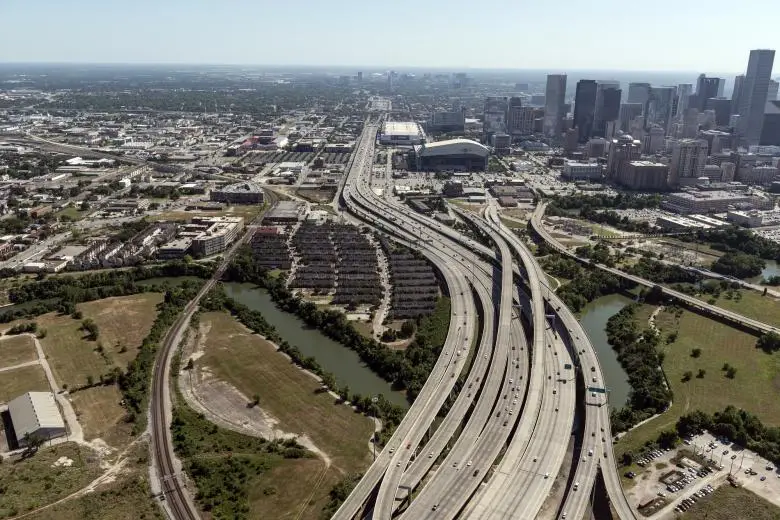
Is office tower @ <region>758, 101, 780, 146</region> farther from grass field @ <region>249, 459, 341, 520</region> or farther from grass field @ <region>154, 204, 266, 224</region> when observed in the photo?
grass field @ <region>249, 459, 341, 520</region>

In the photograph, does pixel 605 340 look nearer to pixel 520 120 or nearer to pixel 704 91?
pixel 520 120

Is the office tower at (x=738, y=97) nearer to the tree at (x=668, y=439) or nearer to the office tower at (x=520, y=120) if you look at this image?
the office tower at (x=520, y=120)

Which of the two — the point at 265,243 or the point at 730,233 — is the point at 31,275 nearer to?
the point at 265,243

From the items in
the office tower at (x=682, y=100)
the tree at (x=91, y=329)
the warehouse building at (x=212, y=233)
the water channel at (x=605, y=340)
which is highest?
the office tower at (x=682, y=100)

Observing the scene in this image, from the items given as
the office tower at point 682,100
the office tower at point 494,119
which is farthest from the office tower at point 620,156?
the office tower at point 682,100

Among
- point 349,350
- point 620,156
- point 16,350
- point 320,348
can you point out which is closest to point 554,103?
point 620,156

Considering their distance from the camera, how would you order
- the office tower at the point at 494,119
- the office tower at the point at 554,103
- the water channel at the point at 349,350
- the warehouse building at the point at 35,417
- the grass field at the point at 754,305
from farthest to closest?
the office tower at the point at 554,103
the office tower at the point at 494,119
the grass field at the point at 754,305
the water channel at the point at 349,350
the warehouse building at the point at 35,417
